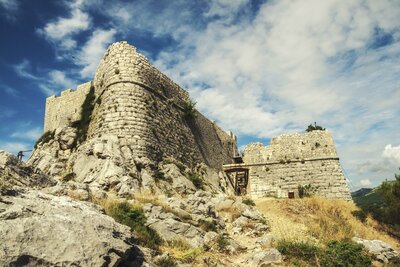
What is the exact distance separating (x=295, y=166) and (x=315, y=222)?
13.6m

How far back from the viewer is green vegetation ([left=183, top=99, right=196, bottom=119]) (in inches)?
1079

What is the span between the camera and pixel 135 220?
10.0 meters

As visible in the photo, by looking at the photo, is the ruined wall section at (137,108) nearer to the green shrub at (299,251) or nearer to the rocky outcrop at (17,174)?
the rocky outcrop at (17,174)

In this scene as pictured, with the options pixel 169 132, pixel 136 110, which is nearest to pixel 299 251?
pixel 136 110

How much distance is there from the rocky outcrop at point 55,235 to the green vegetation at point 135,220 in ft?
5.55

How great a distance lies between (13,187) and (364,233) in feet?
45.0

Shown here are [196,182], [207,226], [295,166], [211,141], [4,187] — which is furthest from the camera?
[211,141]

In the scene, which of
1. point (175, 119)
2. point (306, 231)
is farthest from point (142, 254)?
point (175, 119)

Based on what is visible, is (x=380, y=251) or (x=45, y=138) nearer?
(x=380, y=251)

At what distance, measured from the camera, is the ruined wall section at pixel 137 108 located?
20094 mm

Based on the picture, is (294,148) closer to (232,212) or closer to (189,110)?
(189,110)

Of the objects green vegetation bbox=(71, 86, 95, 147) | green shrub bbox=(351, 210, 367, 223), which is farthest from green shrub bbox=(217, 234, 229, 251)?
green vegetation bbox=(71, 86, 95, 147)

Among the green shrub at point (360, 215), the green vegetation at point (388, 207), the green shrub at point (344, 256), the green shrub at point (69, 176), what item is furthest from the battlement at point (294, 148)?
the green shrub at point (344, 256)

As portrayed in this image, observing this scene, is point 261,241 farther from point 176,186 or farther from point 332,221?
point 176,186
